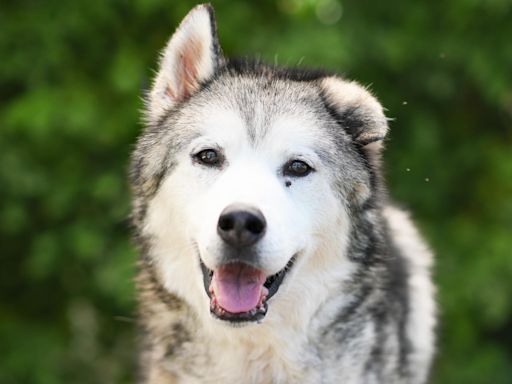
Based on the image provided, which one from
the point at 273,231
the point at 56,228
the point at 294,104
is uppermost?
the point at 294,104

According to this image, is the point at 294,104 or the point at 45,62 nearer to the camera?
the point at 294,104

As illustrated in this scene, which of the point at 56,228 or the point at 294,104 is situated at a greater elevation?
the point at 294,104

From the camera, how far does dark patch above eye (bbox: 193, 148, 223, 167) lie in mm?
3852

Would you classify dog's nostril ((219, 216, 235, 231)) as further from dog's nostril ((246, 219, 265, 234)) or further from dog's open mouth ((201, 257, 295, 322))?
dog's open mouth ((201, 257, 295, 322))

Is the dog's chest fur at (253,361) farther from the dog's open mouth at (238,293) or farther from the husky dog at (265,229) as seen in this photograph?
the dog's open mouth at (238,293)

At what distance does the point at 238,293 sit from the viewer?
3.74 m

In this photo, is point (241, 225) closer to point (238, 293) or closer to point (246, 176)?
point (246, 176)

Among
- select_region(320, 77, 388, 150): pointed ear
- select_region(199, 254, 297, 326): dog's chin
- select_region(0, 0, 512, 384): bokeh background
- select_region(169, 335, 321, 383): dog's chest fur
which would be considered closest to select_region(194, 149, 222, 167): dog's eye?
select_region(199, 254, 297, 326): dog's chin

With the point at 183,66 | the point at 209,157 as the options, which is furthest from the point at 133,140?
the point at 209,157

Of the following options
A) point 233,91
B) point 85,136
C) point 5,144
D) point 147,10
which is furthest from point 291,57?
point 233,91

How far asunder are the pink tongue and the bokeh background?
3231 millimetres

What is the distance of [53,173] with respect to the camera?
7.27m

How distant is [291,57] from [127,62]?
122 centimetres

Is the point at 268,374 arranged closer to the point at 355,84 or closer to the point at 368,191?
the point at 368,191
